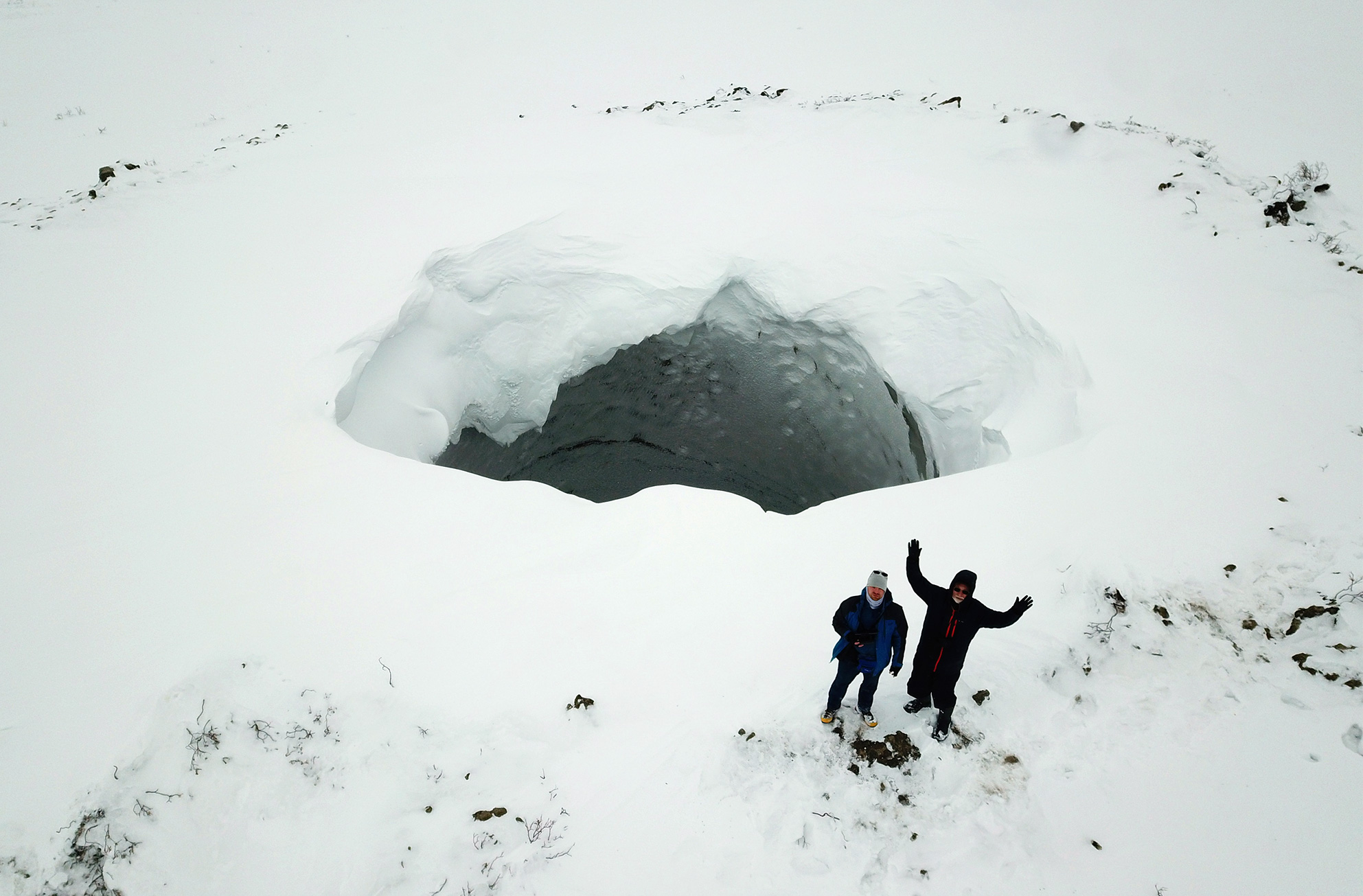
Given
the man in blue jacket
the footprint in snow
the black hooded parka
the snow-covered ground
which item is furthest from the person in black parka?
the footprint in snow

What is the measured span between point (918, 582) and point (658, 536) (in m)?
2.09

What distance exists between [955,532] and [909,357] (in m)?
3.08

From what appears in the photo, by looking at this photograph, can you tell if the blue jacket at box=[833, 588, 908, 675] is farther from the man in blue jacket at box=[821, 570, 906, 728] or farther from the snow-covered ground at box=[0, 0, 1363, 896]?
the snow-covered ground at box=[0, 0, 1363, 896]

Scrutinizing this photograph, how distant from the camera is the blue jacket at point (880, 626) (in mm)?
3570

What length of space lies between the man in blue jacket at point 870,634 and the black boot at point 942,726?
1.34 ft

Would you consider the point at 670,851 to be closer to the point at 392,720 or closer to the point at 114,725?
the point at 392,720

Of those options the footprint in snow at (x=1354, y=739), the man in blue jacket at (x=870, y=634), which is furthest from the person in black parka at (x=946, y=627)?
the footprint in snow at (x=1354, y=739)

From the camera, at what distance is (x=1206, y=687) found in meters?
4.02

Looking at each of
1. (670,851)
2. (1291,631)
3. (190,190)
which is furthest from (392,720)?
(190,190)

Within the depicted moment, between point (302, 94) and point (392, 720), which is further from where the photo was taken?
point (302, 94)

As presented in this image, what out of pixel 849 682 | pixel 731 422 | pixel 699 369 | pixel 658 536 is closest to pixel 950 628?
pixel 849 682

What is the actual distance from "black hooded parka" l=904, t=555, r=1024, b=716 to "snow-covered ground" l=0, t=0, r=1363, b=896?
396 mm

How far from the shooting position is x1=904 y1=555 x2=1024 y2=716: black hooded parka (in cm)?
355

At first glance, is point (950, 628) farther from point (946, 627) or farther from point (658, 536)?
point (658, 536)
